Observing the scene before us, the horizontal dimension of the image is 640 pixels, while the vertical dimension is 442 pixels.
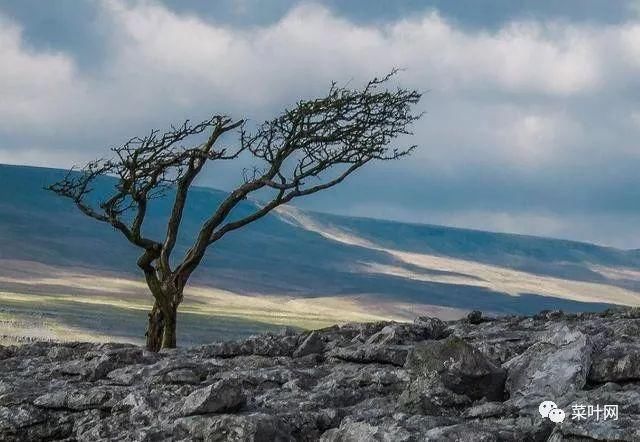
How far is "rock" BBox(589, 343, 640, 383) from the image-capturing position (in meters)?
15.2

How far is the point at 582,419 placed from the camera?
12250mm

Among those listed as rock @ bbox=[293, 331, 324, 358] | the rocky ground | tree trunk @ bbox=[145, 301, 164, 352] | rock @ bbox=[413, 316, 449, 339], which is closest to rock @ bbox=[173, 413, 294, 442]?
the rocky ground

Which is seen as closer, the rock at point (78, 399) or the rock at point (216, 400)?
the rock at point (216, 400)

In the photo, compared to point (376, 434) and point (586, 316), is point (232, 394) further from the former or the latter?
point (586, 316)

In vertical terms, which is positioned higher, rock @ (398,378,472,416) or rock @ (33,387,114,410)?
rock @ (398,378,472,416)

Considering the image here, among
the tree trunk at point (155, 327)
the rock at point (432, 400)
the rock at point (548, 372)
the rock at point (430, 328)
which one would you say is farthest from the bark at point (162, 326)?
the rock at point (432, 400)

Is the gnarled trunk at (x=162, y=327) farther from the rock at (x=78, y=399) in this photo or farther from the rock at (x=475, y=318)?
the rock at (x=78, y=399)

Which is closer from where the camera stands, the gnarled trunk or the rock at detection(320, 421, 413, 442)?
the rock at detection(320, 421, 413, 442)

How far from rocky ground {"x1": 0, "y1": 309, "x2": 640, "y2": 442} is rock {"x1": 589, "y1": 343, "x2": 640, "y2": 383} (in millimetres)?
21

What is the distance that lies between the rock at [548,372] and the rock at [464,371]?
0.26 meters

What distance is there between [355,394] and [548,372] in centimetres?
326

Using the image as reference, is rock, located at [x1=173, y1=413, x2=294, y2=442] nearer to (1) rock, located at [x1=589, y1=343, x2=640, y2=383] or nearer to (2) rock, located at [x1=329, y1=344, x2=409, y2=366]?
(2) rock, located at [x1=329, y1=344, x2=409, y2=366]

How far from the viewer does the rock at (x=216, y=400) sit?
48.0ft

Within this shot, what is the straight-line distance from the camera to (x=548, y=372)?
15.2 meters
